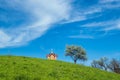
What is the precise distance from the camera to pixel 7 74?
27.0 metres

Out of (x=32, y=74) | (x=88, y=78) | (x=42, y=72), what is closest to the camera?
(x=32, y=74)

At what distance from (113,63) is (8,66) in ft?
292

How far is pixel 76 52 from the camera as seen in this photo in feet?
366

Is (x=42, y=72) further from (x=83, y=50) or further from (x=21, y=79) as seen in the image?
(x=83, y=50)

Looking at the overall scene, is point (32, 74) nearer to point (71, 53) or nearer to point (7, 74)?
point (7, 74)

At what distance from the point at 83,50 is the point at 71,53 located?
5461mm

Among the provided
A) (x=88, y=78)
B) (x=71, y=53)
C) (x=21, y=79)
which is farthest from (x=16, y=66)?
(x=71, y=53)

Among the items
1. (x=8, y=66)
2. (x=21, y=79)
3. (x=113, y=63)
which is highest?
(x=113, y=63)

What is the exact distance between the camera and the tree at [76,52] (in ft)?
359

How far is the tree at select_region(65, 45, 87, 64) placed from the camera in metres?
110

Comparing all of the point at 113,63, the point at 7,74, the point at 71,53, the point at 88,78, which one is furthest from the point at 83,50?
the point at 7,74

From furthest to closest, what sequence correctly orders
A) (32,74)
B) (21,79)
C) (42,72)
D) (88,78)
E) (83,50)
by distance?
(83,50)
(88,78)
(42,72)
(32,74)
(21,79)

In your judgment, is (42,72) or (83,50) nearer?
(42,72)

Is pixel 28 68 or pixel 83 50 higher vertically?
pixel 83 50
